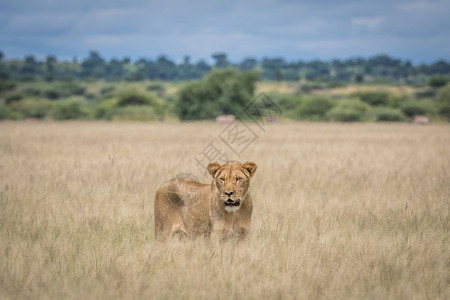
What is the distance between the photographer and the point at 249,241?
586 cm

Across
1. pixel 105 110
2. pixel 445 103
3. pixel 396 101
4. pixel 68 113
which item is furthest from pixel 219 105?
pixel 396 101

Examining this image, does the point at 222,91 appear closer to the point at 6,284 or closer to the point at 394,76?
the point at 6,284

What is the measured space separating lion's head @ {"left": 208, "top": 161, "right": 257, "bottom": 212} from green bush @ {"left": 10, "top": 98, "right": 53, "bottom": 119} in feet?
210

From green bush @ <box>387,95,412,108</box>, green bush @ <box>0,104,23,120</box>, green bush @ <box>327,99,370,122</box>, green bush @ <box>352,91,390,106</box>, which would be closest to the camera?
green bush @ <box>327,99,370,122</box>

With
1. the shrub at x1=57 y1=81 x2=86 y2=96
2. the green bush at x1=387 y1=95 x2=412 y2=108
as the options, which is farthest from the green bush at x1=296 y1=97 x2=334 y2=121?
the shrub at x1=57 y1=81 x2=86 y2=96

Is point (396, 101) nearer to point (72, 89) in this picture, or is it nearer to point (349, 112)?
point (349, 112)

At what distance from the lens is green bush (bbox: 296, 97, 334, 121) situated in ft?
216

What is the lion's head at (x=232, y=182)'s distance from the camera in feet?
17.2

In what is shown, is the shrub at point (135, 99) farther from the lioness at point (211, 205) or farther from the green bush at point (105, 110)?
the lioness at point (211, 205)

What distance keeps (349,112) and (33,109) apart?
38113 millimetres

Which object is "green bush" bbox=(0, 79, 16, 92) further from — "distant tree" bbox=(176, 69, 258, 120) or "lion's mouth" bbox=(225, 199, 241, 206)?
"lion's mouth" bbox=(225, 199, 241, 206)

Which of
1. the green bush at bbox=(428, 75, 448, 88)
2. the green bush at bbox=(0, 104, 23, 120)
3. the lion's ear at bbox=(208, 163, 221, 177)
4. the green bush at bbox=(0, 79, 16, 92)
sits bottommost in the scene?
the green bush at bbox=(0, 104, 23, 120)

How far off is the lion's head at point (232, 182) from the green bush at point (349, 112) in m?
54.2

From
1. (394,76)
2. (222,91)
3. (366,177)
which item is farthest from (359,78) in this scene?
(366,177)
